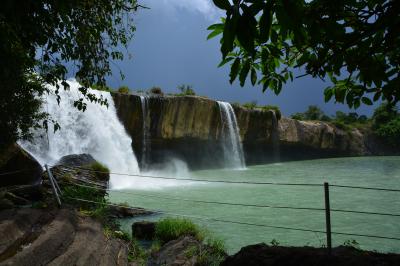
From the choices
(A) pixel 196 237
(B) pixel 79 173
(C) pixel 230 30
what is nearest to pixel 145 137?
(B) pixel 79 173

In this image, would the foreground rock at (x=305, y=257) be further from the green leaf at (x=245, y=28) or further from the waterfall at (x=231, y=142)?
the waterfall at (x=231, y=142)

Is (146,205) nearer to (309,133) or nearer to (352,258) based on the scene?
(352,258)

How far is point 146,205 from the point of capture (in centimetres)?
1177

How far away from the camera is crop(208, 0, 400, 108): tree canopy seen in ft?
4.73

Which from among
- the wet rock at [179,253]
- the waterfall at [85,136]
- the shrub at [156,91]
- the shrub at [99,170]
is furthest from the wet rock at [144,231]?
the shrub at [156,91]

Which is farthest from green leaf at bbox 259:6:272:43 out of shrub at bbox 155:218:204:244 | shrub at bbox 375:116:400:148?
shrub at bbox 375:116:400:148

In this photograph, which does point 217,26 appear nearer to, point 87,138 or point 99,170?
point 99,170

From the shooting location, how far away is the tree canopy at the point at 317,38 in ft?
4.73

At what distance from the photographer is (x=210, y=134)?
2969 centimetres

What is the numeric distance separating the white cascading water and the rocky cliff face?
1.71 metres

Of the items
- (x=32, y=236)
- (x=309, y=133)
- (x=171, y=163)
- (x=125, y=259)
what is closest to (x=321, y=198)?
(x=125, y=259)

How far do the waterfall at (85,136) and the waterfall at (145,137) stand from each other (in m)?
1.91

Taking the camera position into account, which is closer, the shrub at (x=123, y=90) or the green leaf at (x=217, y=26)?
the green leaf at (x=217, y=26)

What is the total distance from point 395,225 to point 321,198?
4095mm
